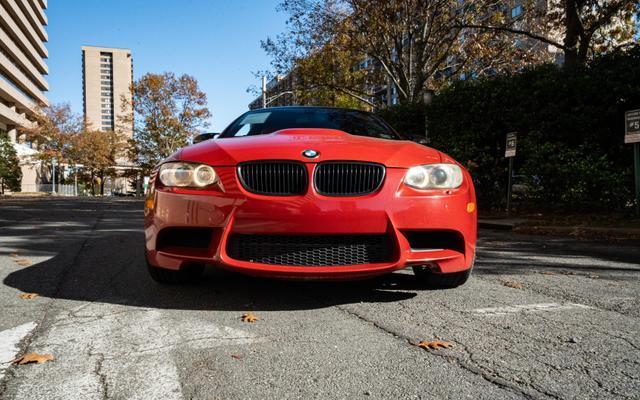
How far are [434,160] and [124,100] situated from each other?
137ft

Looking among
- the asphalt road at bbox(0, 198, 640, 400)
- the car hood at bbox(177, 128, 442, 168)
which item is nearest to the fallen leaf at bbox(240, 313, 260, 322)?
the asphalt road at bbox(0, 198, 640, 400)

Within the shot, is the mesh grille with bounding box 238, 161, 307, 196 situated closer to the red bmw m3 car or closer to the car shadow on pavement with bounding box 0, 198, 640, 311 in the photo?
the red bmw m3 car

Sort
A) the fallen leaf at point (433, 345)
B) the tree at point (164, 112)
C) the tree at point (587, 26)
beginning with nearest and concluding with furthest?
the fallen leaf at point (433, 345), the tree at point (587, 26), the tree at point (164, 112)

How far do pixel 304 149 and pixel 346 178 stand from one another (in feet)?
1.03

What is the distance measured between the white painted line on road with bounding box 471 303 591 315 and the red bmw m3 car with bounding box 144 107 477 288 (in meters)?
0.30

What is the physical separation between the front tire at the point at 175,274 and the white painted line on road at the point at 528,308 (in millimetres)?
1886

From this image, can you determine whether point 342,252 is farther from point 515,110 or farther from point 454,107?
point 454,107

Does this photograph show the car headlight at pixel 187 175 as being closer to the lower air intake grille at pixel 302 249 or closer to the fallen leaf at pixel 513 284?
the lower air intake grille at pixel 302 249

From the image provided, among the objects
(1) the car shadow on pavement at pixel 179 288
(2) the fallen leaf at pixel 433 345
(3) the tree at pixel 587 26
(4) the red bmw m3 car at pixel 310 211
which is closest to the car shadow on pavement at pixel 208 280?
(1) the car shadow on pavement at pixel 179 288

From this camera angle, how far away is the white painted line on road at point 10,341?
201cm

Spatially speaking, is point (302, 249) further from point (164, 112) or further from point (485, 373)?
point (164, 112)

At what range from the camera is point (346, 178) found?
283 centimetres

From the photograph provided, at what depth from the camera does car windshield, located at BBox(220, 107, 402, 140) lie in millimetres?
4199

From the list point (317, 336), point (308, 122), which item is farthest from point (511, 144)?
point (317, 336)
